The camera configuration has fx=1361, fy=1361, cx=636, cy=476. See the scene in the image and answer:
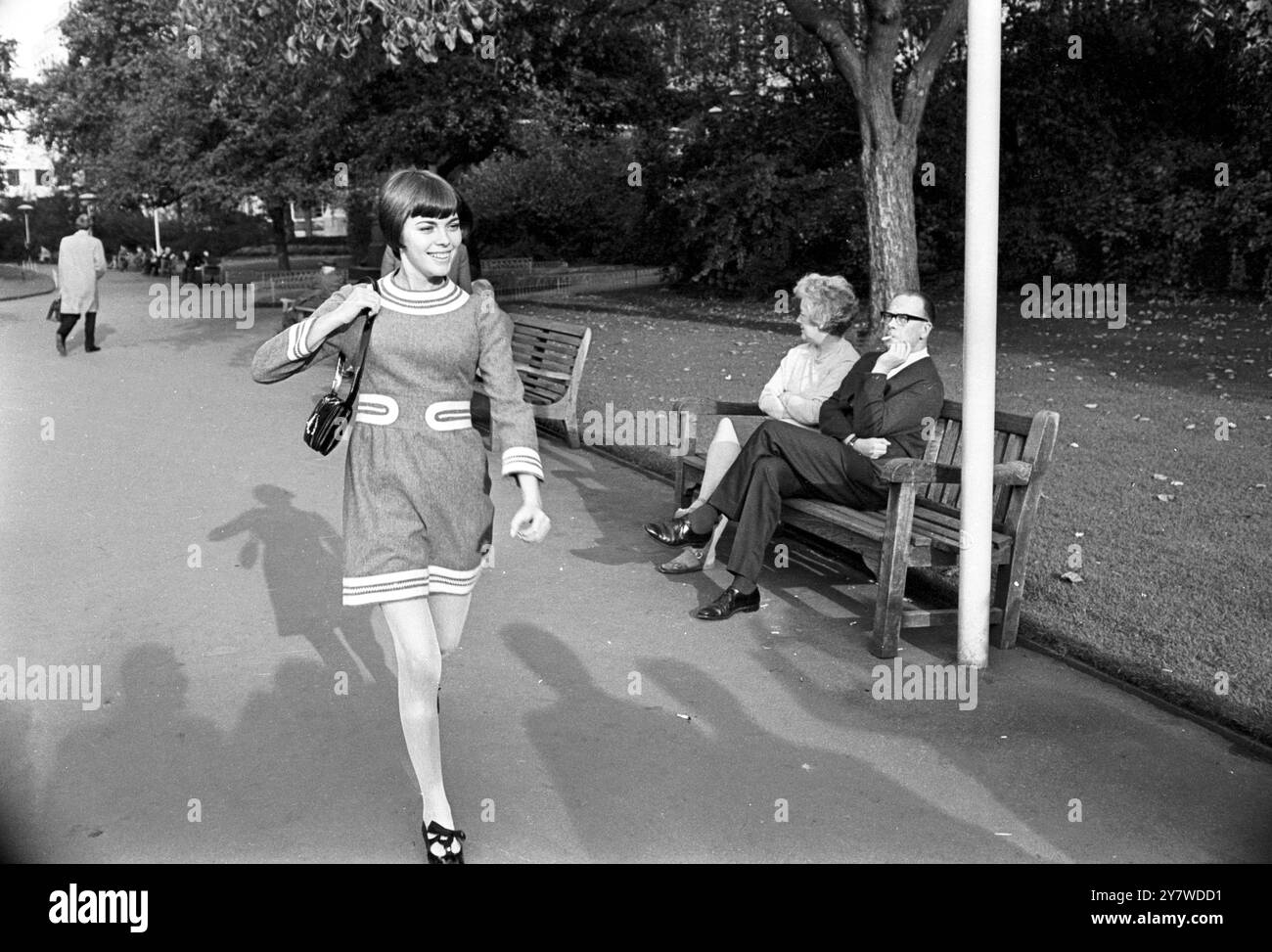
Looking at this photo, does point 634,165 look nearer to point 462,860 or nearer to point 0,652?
point 0,652

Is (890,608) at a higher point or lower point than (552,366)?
lower

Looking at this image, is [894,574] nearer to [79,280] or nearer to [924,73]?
[924,73]

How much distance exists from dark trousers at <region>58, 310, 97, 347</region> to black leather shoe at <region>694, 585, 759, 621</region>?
13.6 m

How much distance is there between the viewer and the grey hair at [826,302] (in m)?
6.86

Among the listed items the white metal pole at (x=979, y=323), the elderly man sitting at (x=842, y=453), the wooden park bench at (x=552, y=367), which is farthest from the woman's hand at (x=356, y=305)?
the wooden park bench at (x=552, y=367)

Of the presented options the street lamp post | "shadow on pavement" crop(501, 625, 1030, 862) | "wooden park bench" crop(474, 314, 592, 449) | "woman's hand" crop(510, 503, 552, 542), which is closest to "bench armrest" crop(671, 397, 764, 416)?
"shadow on pavement" crop(501, 625, 1030, 862)

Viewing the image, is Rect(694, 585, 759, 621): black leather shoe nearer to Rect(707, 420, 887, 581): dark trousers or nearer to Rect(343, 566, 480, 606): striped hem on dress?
Rect(707, 420, 887, 581): dark trousers

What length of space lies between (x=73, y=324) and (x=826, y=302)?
533 inches

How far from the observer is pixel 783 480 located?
627 centimetres

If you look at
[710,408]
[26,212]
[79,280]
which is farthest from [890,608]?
[26,212]

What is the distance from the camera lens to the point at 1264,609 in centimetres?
576

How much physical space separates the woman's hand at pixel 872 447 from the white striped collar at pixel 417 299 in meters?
2.83

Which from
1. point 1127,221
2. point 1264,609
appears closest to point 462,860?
point 1264,609

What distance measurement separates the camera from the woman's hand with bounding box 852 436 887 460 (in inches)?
241
